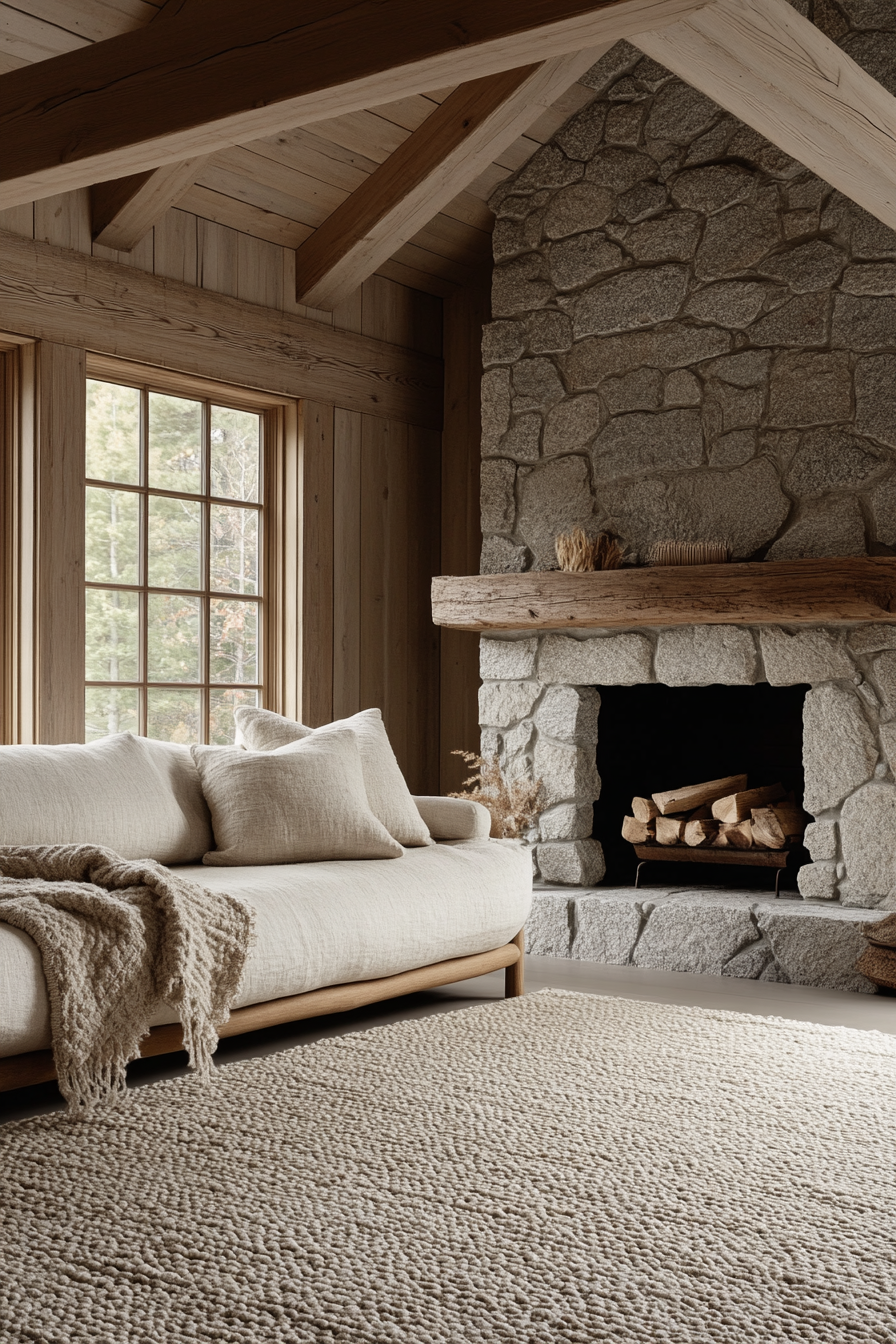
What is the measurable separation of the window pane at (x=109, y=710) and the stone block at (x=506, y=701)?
1.34 metres

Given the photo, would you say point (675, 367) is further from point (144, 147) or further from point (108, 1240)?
point (108, 1240)

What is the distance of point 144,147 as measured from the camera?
2.71m

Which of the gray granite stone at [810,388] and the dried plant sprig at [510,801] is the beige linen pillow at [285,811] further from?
the gray granite stone at [810,388]

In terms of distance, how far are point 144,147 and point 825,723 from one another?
285 cm

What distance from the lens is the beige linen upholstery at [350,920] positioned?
2.58 meters

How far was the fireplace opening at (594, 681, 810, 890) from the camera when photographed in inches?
205

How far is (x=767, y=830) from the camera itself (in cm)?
466

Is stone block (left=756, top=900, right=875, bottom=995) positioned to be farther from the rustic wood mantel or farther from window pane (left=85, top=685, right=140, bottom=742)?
window pane (left=85, top=685, right=140, bottom=742)

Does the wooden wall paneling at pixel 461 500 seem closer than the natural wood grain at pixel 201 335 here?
No

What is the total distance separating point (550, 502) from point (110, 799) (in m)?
2.35

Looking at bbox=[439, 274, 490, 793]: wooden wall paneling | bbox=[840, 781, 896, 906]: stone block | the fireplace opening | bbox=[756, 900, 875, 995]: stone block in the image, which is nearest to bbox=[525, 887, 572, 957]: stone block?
the fireplace opening

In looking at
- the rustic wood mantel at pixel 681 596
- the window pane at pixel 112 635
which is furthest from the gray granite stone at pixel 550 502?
the window pane at pixel 112 635

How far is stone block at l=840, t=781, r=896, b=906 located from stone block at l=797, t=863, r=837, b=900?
64 millimetres

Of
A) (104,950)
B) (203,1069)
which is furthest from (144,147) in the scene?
(203,1069)
